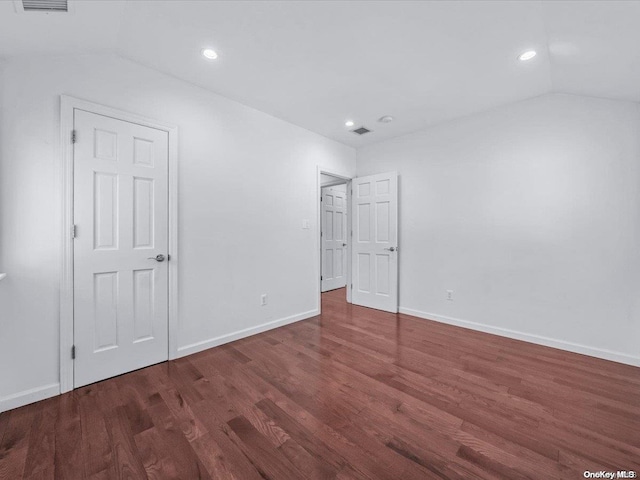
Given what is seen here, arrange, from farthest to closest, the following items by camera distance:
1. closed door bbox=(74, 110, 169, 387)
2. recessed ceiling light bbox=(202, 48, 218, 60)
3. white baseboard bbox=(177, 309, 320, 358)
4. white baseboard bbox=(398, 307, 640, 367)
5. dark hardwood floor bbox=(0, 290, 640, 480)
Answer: white baseboard bbox=(177, 309, 320, 358) < white baseboard bbox=(398, 307, 640, 367) < recessed ceiling light bbox=(202, 48, 218, 60) < closed door bbox=(74, 110, 169, 387) < dark hardwood floor bbox=(0, 290, 640, 480)

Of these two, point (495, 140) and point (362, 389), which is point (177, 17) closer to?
point (362, 389)

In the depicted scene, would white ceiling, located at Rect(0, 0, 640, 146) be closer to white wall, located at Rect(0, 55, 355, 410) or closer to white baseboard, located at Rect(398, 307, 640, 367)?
white wall, located at Rect(0, 55, 355, 410)

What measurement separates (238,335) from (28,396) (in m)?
1.57

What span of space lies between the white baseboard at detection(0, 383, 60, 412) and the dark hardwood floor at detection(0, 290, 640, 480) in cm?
7

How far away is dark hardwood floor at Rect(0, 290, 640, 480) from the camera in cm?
134

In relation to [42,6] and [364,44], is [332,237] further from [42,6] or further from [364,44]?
[42,6]

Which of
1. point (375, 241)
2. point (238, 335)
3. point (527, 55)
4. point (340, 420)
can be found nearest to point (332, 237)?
point (375, 241)

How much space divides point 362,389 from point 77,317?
2229 millimetres

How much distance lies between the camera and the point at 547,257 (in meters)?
2.81

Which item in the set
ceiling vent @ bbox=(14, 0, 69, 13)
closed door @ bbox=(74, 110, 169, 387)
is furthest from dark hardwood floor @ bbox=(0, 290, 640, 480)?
ceiling vent @ bbox=(14, 0, 69, 13)

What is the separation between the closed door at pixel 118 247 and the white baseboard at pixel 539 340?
3234 mm

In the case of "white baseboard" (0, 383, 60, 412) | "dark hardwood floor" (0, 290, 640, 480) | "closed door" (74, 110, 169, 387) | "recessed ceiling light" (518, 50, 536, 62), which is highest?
"recessed ceiling light" (518, 50, 536, 62)

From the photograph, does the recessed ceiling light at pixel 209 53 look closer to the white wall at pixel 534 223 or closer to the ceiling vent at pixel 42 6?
the ceiling vent at pixel 42 6

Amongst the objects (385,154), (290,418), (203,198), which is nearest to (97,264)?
(203,198)
